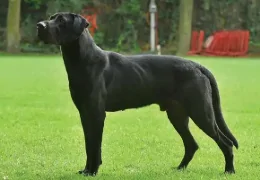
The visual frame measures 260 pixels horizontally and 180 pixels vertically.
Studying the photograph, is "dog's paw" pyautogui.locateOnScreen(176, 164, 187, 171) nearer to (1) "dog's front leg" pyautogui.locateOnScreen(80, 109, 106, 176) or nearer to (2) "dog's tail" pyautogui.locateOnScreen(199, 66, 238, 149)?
(2) "dog's tail" pyautogui.locateOnScreen(199, 66, 238, 149)

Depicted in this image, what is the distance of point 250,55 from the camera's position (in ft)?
126

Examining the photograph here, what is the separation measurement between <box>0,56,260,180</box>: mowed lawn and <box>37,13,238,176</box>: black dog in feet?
1.45

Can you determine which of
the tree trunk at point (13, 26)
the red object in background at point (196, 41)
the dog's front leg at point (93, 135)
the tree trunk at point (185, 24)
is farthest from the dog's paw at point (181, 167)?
the tree trunk at point (13, 26)

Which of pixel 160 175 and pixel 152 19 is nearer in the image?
pixel 160 175

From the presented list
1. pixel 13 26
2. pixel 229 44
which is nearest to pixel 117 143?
pixel 229 44

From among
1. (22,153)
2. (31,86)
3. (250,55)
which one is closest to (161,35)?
(250,55)

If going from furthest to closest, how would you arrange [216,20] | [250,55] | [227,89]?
[216,20] < [250,55] < [227,89]

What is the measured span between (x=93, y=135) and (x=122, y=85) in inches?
22.6

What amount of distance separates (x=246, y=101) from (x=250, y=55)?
25289 mm

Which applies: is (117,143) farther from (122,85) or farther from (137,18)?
(137,18)

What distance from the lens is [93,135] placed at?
20.4ft

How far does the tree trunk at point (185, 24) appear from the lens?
39.5 m

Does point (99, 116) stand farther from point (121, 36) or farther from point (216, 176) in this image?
point (121, 36)

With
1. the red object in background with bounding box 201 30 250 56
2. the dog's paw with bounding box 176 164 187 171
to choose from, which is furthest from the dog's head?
the red object in background with bounding box 201 30 250 56
